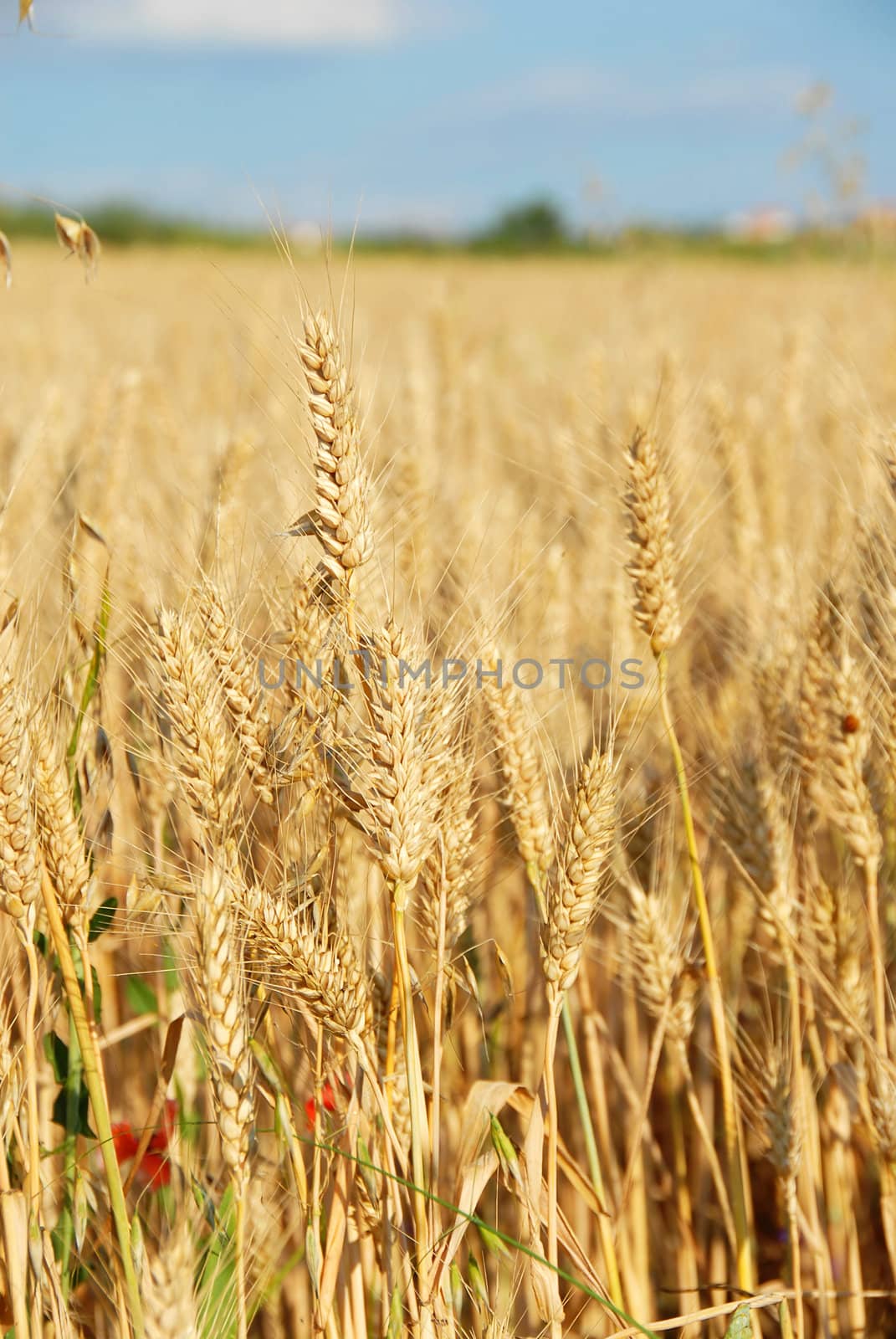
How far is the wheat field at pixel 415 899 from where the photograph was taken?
1.06 meters

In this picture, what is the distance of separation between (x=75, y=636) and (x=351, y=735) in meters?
0.51

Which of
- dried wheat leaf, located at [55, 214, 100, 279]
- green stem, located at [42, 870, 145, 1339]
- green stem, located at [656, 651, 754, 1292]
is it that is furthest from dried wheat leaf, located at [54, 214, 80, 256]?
green stem, located at [656, 651, 754, 1292]

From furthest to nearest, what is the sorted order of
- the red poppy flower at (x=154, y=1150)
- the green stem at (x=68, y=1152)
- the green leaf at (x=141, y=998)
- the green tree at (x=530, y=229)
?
1. the green tree at (x=530, y=229)
2. the green leaf at (x=141, y=998)
3. the red poppy flower at (x=154, y=1150)
4. the green stem at (x=68, y=1152)

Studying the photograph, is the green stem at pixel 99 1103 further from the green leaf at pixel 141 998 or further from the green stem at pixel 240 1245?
the green leaf at pixel 141 998

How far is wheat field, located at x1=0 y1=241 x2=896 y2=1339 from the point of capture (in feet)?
3.47

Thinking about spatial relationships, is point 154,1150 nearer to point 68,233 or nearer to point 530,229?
point 68,233

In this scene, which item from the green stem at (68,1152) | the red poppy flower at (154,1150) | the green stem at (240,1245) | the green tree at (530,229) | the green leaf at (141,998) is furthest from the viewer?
the green tree at (530,229)

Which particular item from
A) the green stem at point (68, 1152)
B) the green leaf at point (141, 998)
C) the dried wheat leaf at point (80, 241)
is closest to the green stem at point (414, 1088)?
the green stem at point (68, 1152)

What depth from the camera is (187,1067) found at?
1.46 meters

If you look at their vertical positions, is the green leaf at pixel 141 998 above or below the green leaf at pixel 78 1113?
above

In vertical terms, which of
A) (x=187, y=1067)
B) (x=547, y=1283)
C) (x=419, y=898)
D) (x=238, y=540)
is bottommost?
(x=547, y=1283)

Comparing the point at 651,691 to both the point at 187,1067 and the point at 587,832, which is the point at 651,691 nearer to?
the point at 587,832

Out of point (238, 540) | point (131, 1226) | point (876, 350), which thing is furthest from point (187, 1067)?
point (876, 350)

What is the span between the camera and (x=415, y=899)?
124cm
